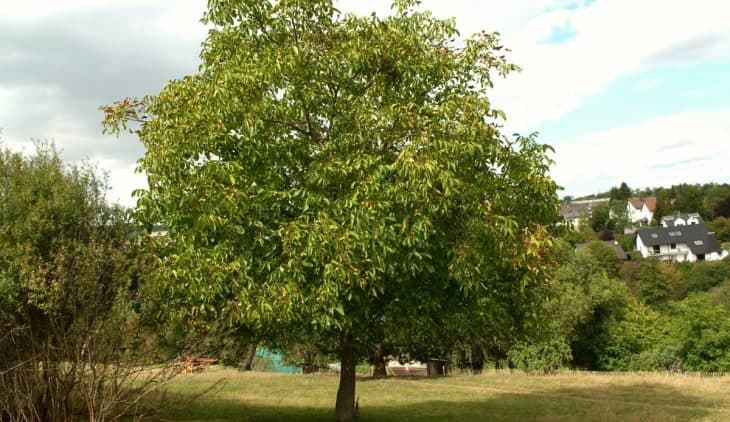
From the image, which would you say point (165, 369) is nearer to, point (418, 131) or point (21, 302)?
point (21, 302)

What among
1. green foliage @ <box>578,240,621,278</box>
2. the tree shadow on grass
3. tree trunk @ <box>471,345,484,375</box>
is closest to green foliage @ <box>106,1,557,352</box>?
the tree shadow on grass

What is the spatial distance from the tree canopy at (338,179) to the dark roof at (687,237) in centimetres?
14197

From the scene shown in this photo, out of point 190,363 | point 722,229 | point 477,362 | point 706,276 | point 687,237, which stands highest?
point 722,229

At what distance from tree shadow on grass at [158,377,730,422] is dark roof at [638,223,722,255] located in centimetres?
12415

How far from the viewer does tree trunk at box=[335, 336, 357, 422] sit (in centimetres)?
1527

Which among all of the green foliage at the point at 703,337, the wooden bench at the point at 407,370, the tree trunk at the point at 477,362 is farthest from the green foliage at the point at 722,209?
the wooden bench at the point at 407,370

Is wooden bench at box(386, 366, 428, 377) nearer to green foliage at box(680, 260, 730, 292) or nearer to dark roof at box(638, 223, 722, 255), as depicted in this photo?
green foliage at box(680, 260, 730, 292)

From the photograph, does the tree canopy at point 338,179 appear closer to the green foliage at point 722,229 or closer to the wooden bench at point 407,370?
the wooden bench at point 407,370

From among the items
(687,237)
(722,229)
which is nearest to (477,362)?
(687,237)

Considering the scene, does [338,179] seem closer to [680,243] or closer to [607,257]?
[607,257]

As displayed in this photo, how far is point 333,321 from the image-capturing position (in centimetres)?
1141

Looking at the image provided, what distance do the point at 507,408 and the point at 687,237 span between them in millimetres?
138048

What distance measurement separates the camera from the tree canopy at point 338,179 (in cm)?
1137

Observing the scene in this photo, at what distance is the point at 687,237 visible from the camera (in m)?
144
